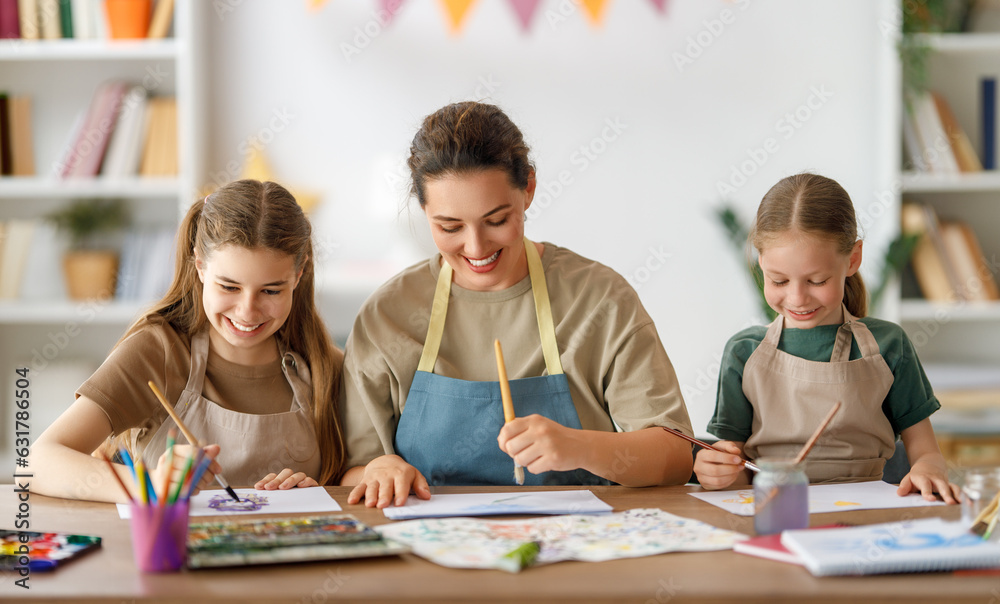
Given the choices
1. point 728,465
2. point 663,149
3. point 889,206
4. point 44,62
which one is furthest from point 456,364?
point 44,62

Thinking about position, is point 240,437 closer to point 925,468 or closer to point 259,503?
point 259,503

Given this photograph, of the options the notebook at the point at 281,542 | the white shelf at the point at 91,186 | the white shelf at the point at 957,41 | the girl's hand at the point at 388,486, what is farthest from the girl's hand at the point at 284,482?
the white shelf at the point at 957,41

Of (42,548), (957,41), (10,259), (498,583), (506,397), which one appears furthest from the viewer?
(10,259)

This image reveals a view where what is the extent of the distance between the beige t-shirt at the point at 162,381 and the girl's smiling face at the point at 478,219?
1.35 ft

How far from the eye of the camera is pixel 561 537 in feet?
3.53

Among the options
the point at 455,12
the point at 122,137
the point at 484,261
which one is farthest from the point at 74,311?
the point at 484,261

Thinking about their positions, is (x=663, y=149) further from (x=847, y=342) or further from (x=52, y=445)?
(x=52, y=445)

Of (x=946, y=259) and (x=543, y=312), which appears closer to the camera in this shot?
(x=543, y=312)

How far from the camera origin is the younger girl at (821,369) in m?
1.51

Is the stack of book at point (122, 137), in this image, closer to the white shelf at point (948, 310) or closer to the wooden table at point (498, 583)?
the wooden table at point (498, 583)

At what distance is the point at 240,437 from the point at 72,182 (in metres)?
1.85

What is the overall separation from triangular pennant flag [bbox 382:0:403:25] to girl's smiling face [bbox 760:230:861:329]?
2032 mm

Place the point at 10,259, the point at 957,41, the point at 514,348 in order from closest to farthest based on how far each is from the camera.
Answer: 1. the point at 514,348
2. the point at 957,41
3. the point at 10,259

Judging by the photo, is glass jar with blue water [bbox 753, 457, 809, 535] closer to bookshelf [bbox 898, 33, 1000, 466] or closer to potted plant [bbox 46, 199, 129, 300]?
bookshelf [bbox 898, 33, 1000, 466]
